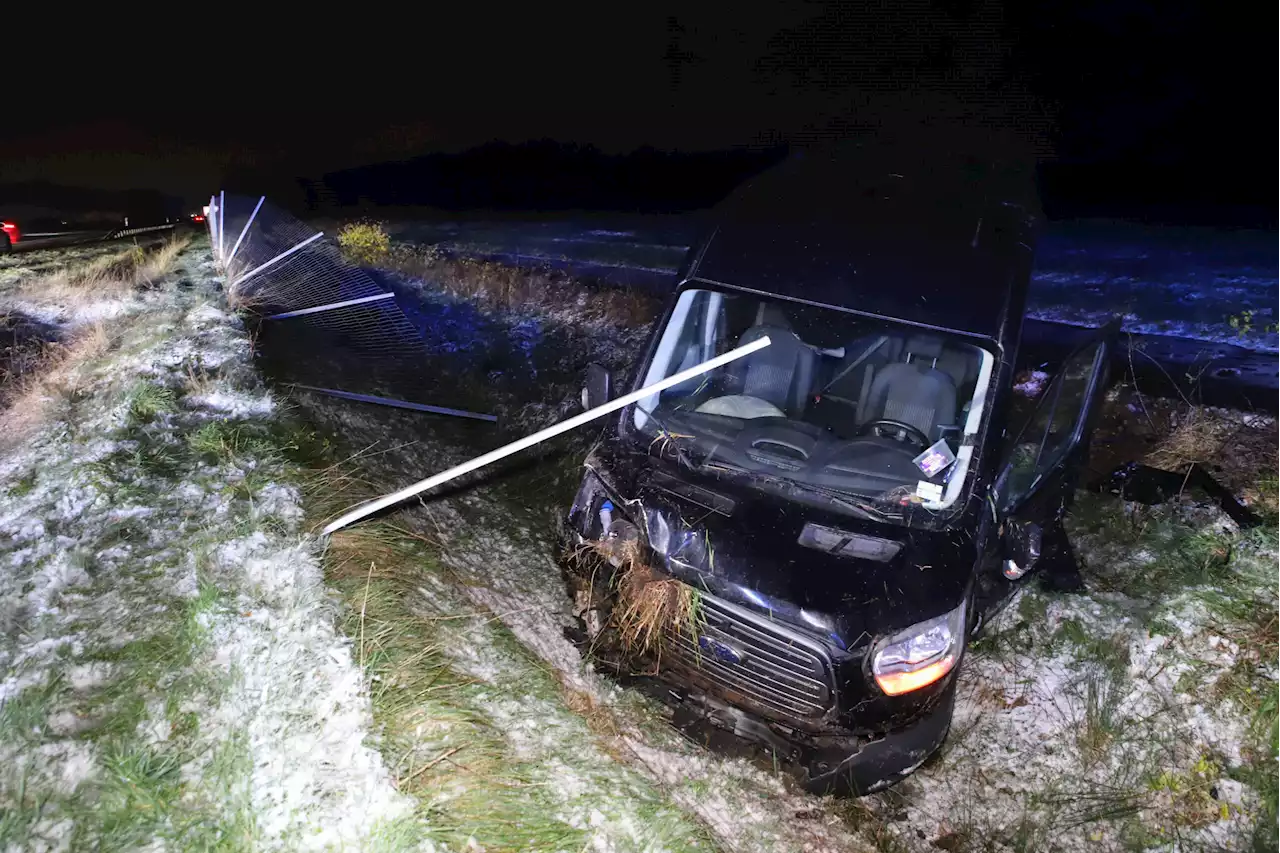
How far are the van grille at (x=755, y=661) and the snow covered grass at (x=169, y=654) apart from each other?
4.21 feet

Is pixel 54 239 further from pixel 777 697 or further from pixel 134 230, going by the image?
pixel 777 697

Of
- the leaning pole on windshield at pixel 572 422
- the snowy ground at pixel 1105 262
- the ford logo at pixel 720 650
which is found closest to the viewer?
the ford logo at pixel 720 650

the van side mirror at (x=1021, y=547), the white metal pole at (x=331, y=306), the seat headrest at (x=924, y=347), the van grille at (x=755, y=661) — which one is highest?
the seat headrest at (x=924, y=347)

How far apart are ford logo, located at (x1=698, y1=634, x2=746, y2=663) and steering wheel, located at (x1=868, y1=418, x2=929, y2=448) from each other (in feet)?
4.74

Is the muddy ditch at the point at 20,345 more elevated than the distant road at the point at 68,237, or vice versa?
the distant road at the point at 68,237

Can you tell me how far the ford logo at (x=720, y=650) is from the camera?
10.2 feet

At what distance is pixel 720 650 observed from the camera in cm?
312

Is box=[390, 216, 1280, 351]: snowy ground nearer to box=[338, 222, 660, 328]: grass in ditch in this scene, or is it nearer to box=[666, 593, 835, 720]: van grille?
box=[338, 222, 660, 328]: grass in ditch

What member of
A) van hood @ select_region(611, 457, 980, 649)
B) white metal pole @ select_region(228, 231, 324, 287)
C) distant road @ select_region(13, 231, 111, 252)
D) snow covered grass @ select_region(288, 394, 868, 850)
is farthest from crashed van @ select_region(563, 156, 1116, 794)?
distant road @ select_region(13, 231, 111, 252)

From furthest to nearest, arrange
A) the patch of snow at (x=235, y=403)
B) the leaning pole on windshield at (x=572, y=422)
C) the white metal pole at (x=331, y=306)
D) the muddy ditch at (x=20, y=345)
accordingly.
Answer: the white metal pole at (x=331, y=306), the muddy ditch at (x=20, y=345), the patch of snow at (x=235, y=403), the leaning pole on windshield at (x=572, y=422)

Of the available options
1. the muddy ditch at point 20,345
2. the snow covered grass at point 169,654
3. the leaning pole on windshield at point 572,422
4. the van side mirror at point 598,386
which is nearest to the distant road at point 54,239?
the muddy ditch at point 20,345

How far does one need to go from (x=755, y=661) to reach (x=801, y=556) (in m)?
0.47

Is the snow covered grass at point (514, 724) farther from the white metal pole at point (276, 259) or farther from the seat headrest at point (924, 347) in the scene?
the white metal pole at point (276, 259)

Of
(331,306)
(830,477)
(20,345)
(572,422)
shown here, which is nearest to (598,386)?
(572,422)
